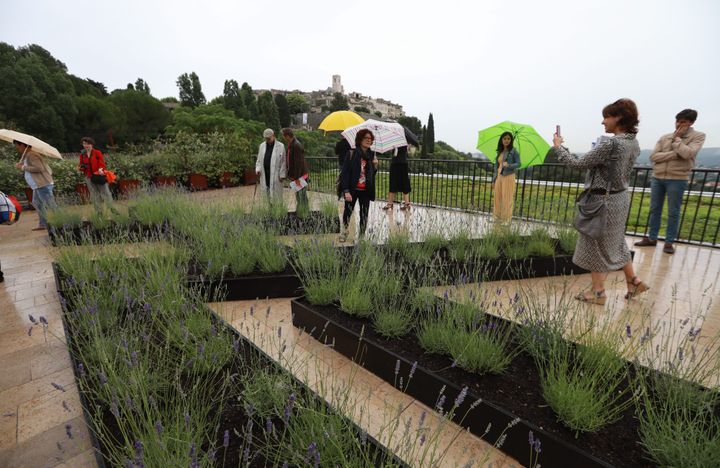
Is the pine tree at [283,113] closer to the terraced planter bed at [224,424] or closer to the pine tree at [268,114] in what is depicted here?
the pine tree at [268,114]

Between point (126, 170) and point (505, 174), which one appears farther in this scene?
point (126, 170)

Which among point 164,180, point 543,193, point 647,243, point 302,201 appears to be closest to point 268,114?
point 164,180

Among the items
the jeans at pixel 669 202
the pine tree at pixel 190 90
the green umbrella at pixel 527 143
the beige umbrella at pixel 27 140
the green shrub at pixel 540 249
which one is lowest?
the green shrub at pixel 540 249

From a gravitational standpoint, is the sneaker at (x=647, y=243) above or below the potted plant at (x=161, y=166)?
below

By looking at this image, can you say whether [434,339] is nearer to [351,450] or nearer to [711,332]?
[351,450]

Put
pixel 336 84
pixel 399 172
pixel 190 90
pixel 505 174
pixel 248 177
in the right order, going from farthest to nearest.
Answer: pixel 336 84 → pixel 190 90 → pixel 248 177 → pixel 399 172 → pixel 505 174

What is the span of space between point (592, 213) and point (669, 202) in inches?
120

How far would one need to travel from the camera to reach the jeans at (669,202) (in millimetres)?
4973

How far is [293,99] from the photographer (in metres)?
90.6

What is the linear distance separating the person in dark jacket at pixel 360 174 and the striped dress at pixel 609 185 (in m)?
2.57

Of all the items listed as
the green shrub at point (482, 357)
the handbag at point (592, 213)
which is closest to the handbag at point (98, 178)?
the green shrub at point (482, 357)

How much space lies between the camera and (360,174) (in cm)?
512

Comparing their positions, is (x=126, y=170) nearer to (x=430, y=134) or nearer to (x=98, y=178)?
(x=98, y=178)

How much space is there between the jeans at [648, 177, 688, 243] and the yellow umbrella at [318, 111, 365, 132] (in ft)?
19.4
